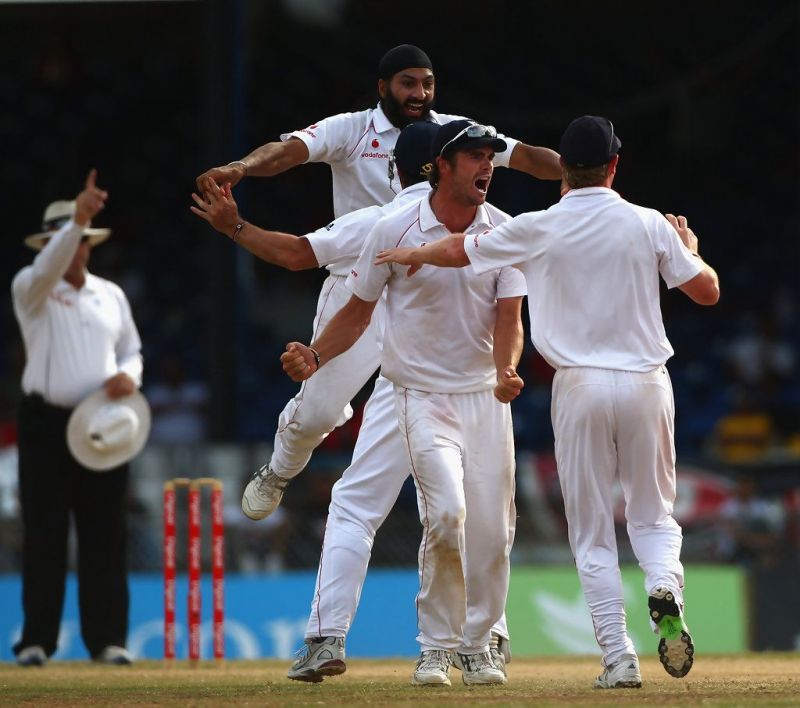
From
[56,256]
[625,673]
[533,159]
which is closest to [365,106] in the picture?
[56,256]

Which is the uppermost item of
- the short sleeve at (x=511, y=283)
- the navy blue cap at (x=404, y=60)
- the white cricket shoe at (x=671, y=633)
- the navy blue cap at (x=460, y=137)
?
the navy blue cap at (x=404, y=60)

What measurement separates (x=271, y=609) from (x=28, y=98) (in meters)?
10.9

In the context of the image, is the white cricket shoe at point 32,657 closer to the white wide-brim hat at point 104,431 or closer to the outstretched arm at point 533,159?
the white wide-brim hat at point 104,431

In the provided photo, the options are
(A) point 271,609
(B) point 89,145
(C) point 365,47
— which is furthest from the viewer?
(B) point 89,145

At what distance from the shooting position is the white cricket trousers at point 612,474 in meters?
6.06

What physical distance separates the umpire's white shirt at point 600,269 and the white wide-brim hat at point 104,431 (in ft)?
10.9

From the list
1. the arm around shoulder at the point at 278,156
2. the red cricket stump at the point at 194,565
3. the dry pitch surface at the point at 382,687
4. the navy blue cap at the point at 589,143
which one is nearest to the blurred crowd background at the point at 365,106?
the red cricket stump at the point at 194,565

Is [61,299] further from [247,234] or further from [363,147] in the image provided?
[247,234]

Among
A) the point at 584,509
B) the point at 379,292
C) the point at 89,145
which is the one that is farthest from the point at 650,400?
the point at 89,145

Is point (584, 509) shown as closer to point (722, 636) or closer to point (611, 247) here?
point (611, 247)

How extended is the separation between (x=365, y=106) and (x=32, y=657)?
10.4m

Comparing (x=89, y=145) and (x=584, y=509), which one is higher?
(x=89, y=145)

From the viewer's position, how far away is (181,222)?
20.1m

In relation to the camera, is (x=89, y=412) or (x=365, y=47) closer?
(x=89, y=412)
